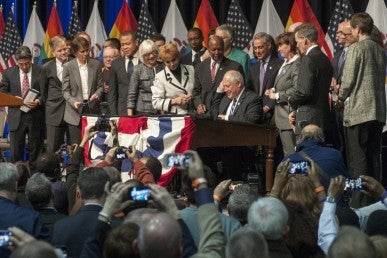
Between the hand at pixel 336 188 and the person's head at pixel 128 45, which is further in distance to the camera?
the person's head at pixel 128 45

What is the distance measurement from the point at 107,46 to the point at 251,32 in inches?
92.6

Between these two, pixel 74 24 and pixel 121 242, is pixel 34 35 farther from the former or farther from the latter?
pixel 121 242

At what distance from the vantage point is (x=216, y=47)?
11906 millimetres

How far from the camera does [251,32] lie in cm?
1495

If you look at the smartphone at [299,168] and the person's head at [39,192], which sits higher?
the smartphone at [299,168]

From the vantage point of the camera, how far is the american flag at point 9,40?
671 inches

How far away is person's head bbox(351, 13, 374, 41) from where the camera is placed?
1012 centimetres

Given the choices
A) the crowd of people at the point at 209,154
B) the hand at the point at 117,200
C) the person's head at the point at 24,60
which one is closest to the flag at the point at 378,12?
the crowd of people at the point at 209,154

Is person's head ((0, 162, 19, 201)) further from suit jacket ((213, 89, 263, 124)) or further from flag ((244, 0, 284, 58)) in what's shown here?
flag ((244, 0, 284, 58))

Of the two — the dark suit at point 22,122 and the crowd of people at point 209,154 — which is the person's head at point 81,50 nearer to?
the crowd of people at point 209,154

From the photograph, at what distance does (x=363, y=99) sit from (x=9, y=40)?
8.24 meters

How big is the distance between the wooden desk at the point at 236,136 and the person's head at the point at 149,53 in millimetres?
1559

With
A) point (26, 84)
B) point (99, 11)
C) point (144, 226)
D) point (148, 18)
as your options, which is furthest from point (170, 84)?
point (144, 226)

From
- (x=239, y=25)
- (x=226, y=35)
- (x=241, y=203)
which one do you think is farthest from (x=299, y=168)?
(x=239, y=25)
